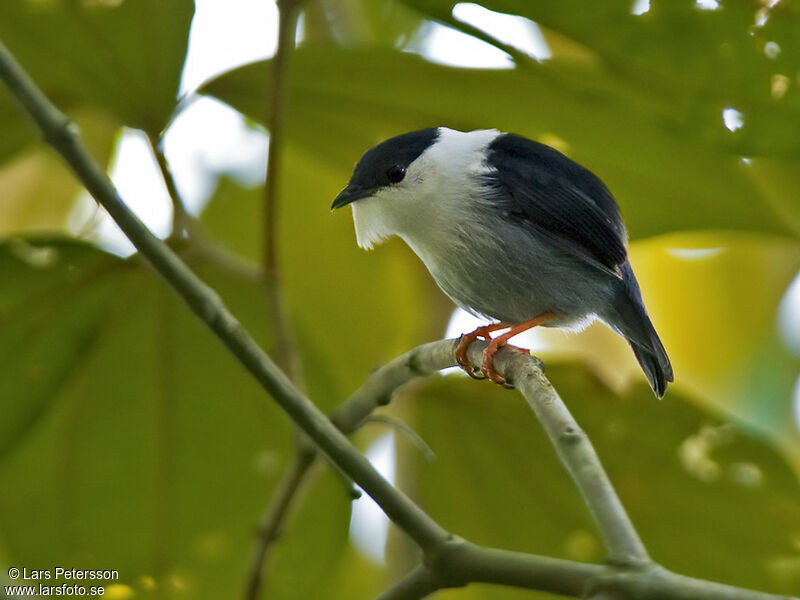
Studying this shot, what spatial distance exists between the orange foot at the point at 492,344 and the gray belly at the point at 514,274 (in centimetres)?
2

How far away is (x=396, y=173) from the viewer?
1.56 m

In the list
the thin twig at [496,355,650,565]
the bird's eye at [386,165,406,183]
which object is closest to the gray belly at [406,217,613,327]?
the bird's eye at [386,165,406,183]

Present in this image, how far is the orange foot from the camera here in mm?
1397

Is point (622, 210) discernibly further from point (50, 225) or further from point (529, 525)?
point (50, 225)

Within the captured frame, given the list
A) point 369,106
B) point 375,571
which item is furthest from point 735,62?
point 375,571

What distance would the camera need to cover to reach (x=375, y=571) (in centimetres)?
261

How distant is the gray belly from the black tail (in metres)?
0.03

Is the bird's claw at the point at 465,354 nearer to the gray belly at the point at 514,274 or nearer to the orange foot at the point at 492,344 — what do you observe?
the orange foot at the point at 492,344

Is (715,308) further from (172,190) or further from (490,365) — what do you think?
(172,190)

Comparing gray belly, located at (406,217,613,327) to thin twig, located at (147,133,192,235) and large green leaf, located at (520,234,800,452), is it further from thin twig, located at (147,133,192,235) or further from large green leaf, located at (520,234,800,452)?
large green leaf, located at (520,234,800,452)

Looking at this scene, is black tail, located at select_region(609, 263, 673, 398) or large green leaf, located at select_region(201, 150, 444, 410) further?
large green leaf, located at select_region(201, 150, 444, 410)

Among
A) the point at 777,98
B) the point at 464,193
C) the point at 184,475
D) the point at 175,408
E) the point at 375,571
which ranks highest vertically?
the point at 777,98

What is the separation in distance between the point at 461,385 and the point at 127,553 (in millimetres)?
717

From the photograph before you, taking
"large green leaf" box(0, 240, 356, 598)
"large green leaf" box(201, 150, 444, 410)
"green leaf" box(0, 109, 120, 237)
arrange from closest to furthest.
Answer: "large green leaf" box(0, 240, 356, 598)
"large green leaf" box(201, 150, 444, 410)
"green leaf" box(0, 109, 120, 237)
